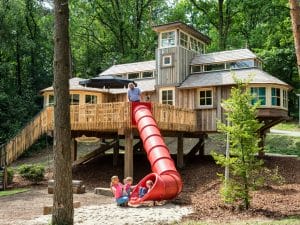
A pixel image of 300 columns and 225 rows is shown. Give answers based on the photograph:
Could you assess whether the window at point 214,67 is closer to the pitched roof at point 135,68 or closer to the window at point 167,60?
the window at point 167,60

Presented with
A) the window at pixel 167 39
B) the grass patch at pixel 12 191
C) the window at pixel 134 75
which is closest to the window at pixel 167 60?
the window at pixel 167 39

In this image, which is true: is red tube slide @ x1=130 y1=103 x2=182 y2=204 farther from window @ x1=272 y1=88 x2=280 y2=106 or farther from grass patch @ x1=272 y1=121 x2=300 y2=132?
grass patch @ x1=272 y1=121 x2=300 y2=132

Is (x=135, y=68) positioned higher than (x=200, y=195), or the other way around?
(x=135, y=68)

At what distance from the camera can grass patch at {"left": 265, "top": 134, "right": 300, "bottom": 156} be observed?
93.3ft

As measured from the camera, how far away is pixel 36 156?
32406mm

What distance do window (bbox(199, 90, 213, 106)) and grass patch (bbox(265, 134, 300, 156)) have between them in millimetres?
7739

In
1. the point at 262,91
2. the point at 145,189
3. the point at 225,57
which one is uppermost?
the point at 225,57

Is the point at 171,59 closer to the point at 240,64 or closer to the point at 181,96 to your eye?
the point at 181,96

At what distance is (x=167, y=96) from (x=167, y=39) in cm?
333

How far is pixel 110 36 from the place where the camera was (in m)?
49.0

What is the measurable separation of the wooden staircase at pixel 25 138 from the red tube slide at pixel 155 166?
6.86m

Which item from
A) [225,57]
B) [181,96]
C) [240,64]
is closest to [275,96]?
[240,64]

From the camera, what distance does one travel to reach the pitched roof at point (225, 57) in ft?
79.4

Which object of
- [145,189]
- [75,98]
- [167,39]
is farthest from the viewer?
[75,98]
